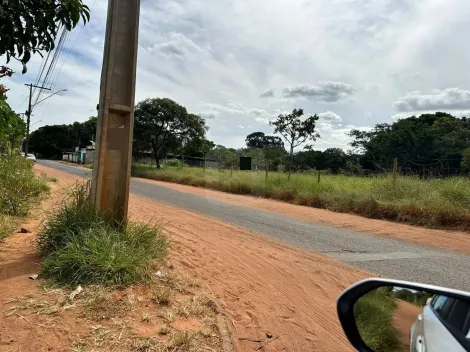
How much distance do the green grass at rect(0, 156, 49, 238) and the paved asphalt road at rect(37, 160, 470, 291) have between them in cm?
173

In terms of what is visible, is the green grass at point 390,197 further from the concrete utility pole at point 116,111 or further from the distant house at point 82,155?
the distant house at point 82,155

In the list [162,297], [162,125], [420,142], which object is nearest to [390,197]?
[162,297]

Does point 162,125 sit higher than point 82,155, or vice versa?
point 162,125

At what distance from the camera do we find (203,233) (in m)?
8.00

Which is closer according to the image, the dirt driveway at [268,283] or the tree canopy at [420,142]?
the dirt driveway at [268,283]

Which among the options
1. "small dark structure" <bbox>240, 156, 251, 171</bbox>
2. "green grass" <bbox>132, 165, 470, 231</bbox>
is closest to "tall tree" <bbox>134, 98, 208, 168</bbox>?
"small dark structure" <bbox>240, 156, 251, 171</bbox>

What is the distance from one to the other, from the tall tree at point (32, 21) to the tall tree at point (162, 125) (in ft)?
102

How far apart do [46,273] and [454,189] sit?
1055 centimetres

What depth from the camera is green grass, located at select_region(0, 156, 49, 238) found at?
766 centimetres

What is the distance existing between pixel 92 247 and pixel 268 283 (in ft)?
6.98

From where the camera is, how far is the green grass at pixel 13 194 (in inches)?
302

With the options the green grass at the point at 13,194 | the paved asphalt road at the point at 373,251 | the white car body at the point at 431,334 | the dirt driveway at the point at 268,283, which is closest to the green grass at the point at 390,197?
the paved asphalt road at the point at 373,251

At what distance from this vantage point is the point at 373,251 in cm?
Result: 732

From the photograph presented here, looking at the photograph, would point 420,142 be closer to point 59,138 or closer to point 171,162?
point 171,162
